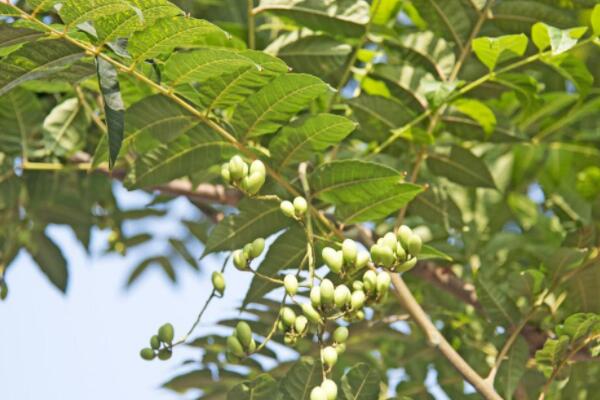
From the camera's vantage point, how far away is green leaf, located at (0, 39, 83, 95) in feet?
3.59

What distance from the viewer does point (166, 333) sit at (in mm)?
1235

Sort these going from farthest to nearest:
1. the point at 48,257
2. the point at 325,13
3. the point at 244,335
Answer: the point at 48,257, the point at 325,13, the point at 244,335

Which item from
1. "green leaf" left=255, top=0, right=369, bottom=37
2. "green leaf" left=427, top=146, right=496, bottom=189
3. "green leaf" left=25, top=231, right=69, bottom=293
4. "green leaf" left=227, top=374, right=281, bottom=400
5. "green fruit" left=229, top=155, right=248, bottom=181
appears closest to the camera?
"green fruit" left=229, top=155, right=248, bottom=181

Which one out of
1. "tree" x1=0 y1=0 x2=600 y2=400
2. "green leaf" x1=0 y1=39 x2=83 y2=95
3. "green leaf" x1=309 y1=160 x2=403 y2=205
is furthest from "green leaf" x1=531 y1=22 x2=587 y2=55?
"green leaf" x1=0 y1=39 x2=83 y2=95

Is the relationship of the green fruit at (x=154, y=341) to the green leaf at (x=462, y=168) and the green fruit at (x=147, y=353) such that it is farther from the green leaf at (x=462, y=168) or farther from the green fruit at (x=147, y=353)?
→ the green leaf at (x=462, y=168)

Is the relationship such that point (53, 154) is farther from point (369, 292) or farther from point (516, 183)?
point (516, 183)

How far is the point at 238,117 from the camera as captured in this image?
1284 millimetres

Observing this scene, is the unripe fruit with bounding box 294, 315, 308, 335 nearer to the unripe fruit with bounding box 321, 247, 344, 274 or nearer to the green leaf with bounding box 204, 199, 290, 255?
the unripe fruit with bounding box 321, 247, 344, 274

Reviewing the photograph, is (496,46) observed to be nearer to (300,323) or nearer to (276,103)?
(276,103)

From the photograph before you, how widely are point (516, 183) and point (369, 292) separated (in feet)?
3.11

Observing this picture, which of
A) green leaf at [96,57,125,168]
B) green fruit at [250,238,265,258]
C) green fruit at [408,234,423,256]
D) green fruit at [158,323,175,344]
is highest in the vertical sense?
green leaf at [96,57,125,168]

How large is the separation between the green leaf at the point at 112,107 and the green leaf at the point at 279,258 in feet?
1.09

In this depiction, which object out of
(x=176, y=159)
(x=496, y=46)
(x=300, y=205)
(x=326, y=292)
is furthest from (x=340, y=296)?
(x=496, y=46)

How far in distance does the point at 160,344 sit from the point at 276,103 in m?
0.35
